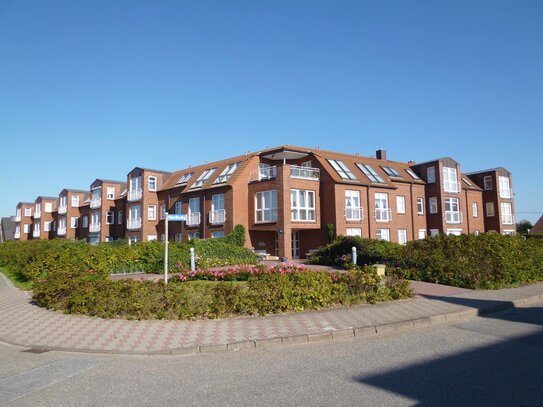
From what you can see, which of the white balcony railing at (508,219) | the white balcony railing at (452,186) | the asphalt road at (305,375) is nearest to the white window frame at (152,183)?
the white balcony railing at (452,186)

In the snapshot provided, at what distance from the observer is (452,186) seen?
4012cm

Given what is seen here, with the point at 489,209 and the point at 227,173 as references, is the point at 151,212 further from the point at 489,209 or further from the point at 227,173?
the point at 489,209

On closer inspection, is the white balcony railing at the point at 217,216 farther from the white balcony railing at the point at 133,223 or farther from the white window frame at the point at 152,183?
the white balcony railing at the point at 133,223

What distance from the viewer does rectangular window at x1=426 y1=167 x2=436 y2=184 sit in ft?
129

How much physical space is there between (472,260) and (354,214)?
1615 cm

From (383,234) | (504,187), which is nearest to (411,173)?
(383,234)

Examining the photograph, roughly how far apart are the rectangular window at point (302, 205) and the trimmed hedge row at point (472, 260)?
11555 millimetres

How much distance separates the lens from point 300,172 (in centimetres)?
3044

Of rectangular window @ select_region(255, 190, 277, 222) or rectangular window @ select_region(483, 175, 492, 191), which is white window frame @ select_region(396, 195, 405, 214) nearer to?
rectangular window @ select_region(255, 190, 277, 222)

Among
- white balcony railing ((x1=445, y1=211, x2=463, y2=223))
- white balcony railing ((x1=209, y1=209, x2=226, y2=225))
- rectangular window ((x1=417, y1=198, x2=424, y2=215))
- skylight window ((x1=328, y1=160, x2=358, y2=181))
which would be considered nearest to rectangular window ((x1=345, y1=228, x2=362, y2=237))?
skylight window ((x1=328, y1=160, x2=358, y2=181))

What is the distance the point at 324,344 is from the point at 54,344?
479 centimetres

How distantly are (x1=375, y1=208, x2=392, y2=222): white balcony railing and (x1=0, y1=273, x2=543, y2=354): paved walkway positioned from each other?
21682 mm

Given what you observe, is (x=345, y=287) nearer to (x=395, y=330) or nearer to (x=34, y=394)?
(x=395, y=330)

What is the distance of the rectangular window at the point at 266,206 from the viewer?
29858mm
